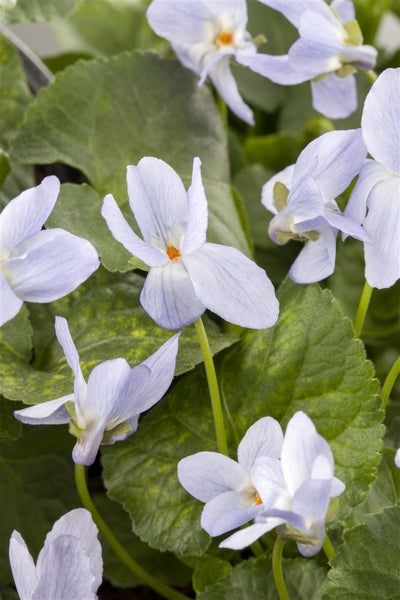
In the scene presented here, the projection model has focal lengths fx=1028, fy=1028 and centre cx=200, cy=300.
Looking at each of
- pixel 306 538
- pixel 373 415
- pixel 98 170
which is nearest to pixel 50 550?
pixel 306 538

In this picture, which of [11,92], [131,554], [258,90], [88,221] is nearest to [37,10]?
[11,92]

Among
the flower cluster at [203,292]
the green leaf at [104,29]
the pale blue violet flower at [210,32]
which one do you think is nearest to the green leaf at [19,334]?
the flower cluster at [203,292]

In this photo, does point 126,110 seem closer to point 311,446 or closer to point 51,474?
point 51,474

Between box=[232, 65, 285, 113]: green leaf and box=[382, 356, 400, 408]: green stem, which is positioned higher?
box=[382, 356, 400, 408]: green stem

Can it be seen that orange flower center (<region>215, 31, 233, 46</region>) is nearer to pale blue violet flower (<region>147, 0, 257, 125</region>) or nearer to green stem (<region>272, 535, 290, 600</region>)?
pale blue violet flower (<region>147, 0, 257, 125</region>)

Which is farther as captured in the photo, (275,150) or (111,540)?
(275,150)

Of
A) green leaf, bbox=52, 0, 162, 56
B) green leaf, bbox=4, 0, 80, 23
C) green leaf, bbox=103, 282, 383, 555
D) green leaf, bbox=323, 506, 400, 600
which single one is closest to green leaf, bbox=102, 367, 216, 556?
green leaf, bbox=103, 282, 383, 555

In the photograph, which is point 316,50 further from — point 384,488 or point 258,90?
point 258,90
